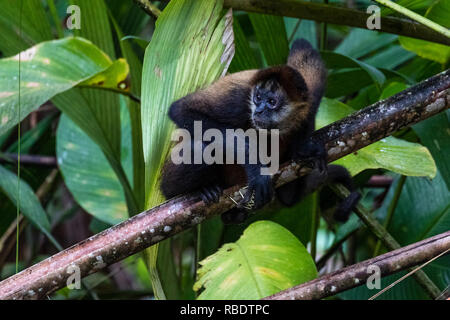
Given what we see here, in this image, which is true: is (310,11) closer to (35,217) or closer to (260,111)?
(260,111)

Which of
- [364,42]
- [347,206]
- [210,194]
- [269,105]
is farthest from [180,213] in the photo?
[364,42]

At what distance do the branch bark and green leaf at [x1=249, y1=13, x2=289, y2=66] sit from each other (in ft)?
2.90

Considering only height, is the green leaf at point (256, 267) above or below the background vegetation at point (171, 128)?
below

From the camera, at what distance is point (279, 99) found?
9.29ft

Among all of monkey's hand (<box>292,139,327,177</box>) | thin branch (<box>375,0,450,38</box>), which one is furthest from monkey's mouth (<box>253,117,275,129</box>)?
thin branch (<box>375,0,450,38</box>)

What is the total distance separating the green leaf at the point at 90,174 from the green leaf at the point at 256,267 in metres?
1.58

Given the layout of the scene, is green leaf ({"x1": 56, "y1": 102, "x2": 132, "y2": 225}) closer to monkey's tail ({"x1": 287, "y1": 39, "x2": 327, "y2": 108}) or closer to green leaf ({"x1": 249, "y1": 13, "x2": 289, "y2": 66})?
green leaf ({"x1": 249, "y1": 13, "x2": 289, "y2": 66})

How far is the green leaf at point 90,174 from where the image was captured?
3814 mm

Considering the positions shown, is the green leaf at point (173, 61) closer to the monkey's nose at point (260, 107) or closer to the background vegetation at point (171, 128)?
the background vegetation at point (171, 128)

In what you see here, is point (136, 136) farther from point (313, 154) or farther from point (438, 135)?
point (438, 135)

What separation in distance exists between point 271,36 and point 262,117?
49cm

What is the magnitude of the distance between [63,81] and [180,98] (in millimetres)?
479

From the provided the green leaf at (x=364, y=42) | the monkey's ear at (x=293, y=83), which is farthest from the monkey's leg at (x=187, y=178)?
Result: the green leaf at (x=364, y=42)
